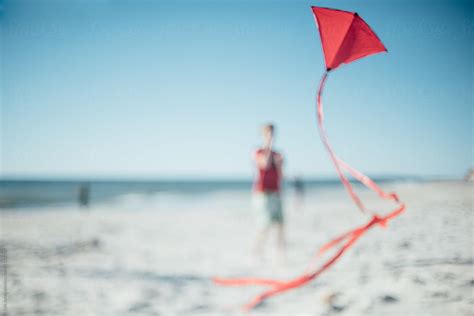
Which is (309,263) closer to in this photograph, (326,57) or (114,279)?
(114,279)

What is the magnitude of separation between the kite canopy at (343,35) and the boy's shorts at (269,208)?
5.88 feet

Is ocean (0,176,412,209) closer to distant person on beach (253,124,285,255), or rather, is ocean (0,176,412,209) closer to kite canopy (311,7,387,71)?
distant person on beach (253,124,285,255)

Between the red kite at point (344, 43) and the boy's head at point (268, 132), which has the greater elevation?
the red kite at point (344, 43)

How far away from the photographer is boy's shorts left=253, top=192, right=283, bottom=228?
3.67 metres

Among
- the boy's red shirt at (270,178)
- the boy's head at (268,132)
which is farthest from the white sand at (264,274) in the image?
the boy's head at (268,132)

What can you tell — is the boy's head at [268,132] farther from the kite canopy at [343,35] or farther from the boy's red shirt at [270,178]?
the kite canopy at [343,35]

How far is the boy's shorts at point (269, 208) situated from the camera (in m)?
3.67

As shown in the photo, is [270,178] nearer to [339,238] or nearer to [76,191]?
[339,238]

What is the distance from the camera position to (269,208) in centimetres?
368

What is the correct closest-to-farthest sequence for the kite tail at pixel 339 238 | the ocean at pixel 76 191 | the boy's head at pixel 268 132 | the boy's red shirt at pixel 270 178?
the kite tail at pixel 339 238, the boy's head at pixel 268 132, the boy's red shirt at pixel 270 178, the ocean at pixel 76 191

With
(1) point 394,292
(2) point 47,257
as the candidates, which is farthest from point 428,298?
(2) point 47,257

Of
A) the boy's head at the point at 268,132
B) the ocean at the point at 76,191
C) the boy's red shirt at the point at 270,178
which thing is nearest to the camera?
the boy's head at the point at 268,132

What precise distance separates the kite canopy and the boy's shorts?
1792 mm

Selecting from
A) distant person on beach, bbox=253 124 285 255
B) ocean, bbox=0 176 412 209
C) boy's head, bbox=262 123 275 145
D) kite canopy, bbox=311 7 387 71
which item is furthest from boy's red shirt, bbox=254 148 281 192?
ocean, bbox=0 176 412 209
